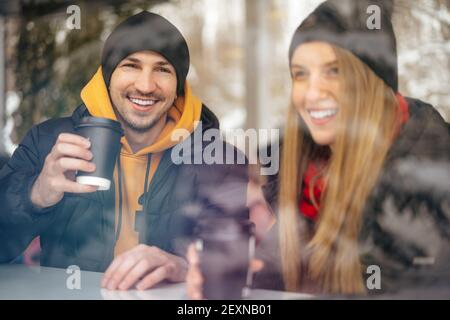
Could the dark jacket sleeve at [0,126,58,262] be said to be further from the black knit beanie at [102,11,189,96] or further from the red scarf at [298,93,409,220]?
the red scarf at [298,93,409,220]

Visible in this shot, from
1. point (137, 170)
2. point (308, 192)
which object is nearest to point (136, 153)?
point (137, 170)

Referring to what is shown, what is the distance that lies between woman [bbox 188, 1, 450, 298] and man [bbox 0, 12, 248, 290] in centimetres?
21

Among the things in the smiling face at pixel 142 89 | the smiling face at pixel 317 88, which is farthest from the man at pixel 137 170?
the smiling face at pixel 317 88

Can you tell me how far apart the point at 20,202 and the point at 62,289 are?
0.44 metres

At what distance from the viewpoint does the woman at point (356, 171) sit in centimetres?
288

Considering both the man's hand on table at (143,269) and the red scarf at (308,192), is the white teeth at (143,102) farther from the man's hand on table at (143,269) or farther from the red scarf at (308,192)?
the red scarf at (308,192)

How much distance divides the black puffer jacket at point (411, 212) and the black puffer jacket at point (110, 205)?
13.2 inches

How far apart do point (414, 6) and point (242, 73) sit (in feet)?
2.55

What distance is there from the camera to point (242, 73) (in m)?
2.94

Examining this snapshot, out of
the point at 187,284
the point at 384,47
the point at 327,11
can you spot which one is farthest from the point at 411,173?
the point at 187,284

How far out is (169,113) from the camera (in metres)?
2.95

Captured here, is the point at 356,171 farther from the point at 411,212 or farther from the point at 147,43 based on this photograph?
the point at 147,43

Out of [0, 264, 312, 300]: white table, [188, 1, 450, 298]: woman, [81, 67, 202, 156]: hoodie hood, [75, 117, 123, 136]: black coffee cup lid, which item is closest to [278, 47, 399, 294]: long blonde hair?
[188, 1, 450, 298]: woman
